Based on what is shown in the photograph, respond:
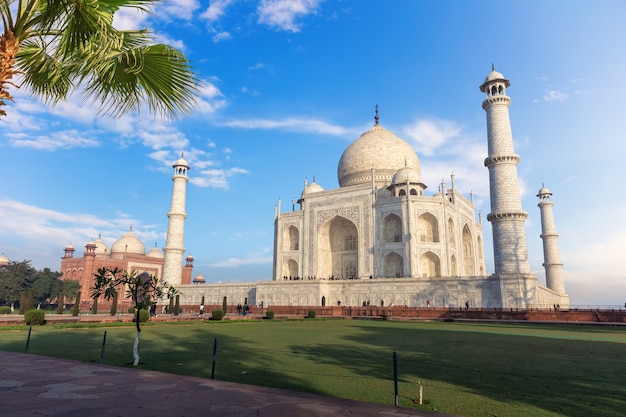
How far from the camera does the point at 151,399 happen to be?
4.52 meters

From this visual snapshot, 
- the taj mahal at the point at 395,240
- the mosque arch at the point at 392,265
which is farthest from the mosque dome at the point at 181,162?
the mosque arch at the point at 392,265

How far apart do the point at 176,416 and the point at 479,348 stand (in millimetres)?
7761

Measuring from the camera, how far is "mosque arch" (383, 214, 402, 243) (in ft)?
110

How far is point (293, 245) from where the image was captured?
38.2 m

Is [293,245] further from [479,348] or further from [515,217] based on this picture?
[479,348]

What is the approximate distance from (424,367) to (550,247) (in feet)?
113

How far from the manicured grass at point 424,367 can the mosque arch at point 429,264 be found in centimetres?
2121

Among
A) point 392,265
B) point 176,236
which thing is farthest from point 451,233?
point 176,236

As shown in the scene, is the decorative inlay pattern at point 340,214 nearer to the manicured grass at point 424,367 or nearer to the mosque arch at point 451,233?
the mosque arch at point 451,233

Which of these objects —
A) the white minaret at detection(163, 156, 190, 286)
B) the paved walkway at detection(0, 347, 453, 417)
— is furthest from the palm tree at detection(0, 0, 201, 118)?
the white minaret at detection(163, 156, 190, 286)

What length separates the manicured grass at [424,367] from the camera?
477 centimetres

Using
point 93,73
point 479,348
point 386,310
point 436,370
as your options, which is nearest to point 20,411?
point 93,73

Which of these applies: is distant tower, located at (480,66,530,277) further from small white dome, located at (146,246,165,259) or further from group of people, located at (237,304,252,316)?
small white dome, located at (146,246,165,259)

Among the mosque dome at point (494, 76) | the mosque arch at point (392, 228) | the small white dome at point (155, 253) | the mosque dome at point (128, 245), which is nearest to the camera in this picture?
the mosque dome at point (494, 76)
